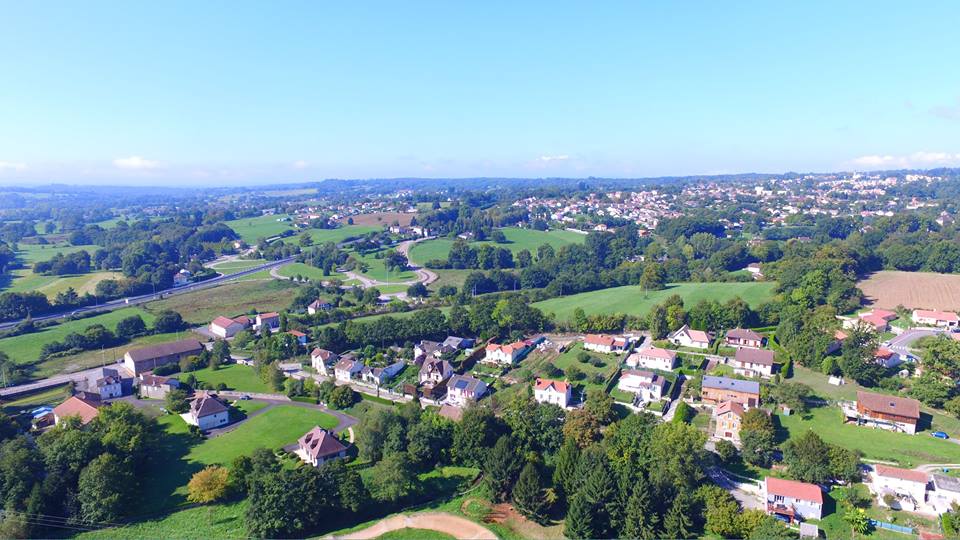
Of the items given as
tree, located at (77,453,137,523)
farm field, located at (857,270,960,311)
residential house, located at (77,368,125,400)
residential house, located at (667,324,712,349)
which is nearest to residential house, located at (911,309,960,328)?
farm field, located at (857,270,960,311)

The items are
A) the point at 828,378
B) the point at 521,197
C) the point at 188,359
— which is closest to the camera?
the point at 828,378

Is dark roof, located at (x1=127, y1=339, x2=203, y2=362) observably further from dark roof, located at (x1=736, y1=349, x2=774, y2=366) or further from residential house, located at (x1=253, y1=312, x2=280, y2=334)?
dark roof, located at (x1=736, y1=349, x2=774, y2=366)

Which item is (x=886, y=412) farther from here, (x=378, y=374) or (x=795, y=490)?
(x=378, y=374)

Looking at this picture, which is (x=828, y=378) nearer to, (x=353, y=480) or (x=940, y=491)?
(x=940, y=491)

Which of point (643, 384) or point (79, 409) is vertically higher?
point (79, 409)

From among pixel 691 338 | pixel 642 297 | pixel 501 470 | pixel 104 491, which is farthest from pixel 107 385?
pixel 642 297

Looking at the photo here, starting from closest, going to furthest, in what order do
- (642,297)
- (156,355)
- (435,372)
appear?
(435,372) < (156,355) < (642,297)

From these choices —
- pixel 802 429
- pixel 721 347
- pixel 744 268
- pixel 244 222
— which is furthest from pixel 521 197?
pixel 802 429
